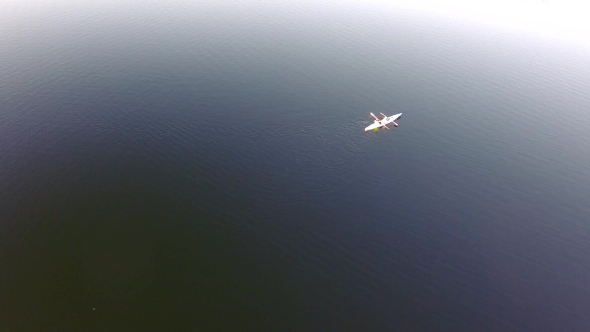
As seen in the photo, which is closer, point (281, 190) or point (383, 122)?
point (281, 190)

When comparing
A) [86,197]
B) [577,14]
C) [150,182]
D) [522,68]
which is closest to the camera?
[86,197]

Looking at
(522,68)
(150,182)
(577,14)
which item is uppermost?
(577,14)

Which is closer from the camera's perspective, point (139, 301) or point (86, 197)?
point (139, 301)

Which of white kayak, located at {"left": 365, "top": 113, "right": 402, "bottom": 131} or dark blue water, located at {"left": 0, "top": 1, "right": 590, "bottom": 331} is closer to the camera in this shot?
dark blue water, located at {"left": 0, "top": 1, "right": 590, "bottom": 331}

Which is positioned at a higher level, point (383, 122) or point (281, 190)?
point (383, 122)

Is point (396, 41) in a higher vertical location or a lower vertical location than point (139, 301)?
higher

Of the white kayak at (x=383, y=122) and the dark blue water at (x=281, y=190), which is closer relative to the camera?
the dark blue water at (x=281, y=190)

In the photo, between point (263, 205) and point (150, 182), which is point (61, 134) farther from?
point (263, 205)

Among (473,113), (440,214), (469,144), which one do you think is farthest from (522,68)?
(440,214)
